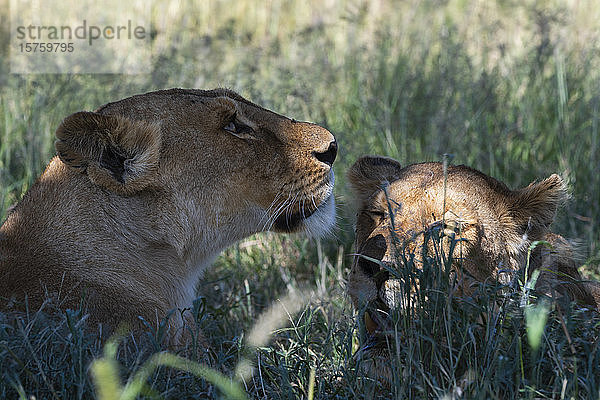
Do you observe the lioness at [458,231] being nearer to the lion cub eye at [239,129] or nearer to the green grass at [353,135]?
the green grass at [353,135]

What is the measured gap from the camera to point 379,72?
6109 millimetres

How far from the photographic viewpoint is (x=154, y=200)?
2.83m

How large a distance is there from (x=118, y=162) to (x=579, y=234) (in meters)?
3.13

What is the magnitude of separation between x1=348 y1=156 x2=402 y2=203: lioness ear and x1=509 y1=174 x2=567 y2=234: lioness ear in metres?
0.55

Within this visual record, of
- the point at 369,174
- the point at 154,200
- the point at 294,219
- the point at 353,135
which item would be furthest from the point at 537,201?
the point at 353,135

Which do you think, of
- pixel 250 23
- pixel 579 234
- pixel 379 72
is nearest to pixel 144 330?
pixel 579 234

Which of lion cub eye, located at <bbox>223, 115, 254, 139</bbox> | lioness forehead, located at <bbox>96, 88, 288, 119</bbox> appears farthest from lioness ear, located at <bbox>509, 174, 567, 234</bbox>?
lioness forehead, located at <bbox>96, 88, 288, 119</bbox>

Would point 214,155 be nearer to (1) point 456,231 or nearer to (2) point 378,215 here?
(2) point 378,215

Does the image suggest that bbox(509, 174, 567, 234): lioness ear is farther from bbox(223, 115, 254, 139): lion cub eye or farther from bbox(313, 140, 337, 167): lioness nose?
bbox(223, 115, 254, 139): lion cub eye

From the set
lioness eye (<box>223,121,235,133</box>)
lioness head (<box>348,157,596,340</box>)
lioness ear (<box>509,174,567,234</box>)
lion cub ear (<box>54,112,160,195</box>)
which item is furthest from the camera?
lioness ear (<box>509,174,567,234</box>)

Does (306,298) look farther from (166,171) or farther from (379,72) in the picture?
(379,72)

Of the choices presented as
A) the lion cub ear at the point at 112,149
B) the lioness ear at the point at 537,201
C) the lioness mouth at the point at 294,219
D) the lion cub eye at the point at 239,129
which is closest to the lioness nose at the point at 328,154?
the lioness mouth at the point at 294,219

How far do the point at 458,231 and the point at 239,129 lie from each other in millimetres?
935

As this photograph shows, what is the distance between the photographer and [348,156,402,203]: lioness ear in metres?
3.52
